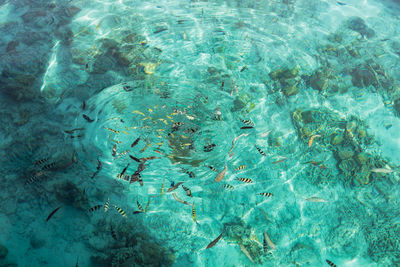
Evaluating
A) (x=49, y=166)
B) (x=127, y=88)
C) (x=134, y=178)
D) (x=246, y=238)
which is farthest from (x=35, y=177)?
(x=246, y=238)

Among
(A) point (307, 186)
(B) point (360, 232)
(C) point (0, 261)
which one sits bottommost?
(B) point (360, 232)

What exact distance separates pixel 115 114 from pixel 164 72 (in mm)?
2467

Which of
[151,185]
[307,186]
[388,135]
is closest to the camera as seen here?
[151,185]

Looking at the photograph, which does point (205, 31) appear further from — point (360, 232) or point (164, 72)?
point (360, 232)

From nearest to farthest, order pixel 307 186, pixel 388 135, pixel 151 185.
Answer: pixel 151 185 < pixel 307 186 < pixel 388 135

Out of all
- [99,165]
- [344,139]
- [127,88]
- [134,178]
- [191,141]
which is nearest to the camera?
[134,178]

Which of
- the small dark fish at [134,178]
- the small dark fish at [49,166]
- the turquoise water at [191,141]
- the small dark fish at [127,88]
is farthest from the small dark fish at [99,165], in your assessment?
the small dark fish at [127,88]

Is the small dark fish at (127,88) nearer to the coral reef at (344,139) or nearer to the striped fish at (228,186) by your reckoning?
the striped fish at (228,186)

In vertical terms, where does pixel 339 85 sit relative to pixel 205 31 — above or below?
below

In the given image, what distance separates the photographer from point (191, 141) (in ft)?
20.7

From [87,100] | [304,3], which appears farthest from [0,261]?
[304,3]

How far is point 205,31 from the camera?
9883mm

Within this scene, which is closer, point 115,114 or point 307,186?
point 307,186

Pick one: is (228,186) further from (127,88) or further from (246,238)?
(127,88)
